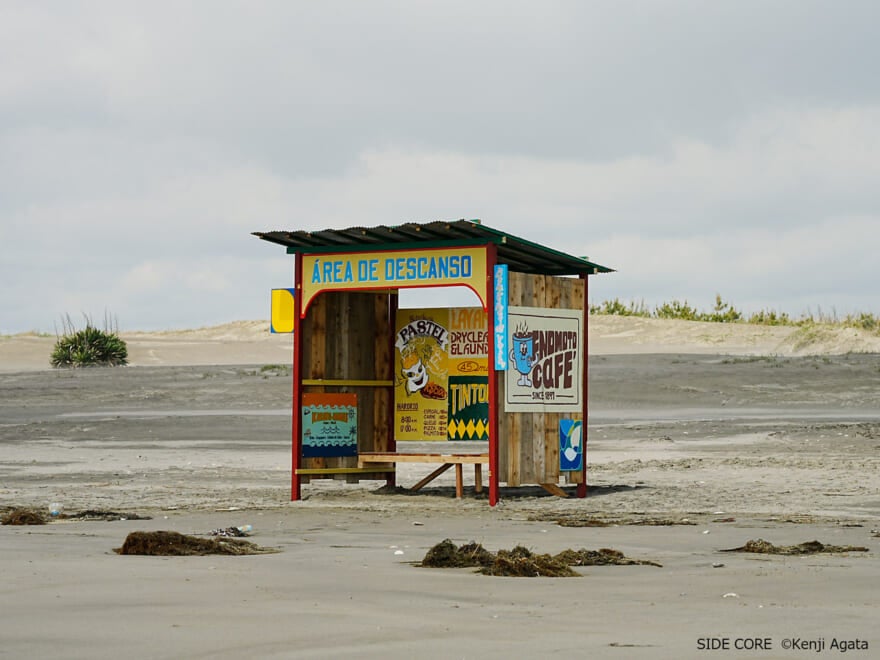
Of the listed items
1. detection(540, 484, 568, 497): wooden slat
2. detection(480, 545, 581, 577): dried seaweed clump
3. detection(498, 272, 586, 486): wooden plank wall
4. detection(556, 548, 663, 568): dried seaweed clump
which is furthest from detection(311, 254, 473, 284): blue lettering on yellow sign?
detection(480, 545, 581, 577): dried seaweed clump

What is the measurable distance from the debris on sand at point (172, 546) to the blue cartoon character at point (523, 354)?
6.74 metres

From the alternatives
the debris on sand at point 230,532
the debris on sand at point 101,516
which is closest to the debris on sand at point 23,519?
the debris on sand at point 101,516

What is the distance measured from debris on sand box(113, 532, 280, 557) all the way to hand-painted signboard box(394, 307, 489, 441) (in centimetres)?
824

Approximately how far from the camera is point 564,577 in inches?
382

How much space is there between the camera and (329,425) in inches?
761

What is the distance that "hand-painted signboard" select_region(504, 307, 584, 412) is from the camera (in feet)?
57.5

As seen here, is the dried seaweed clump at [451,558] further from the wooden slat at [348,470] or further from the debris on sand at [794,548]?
the wooden slat at [348,470]

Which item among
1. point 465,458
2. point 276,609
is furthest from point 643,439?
point 276,609

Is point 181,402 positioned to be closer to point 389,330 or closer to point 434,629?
point 389,330

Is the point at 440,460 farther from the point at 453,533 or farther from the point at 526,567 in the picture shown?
the point at 526,567

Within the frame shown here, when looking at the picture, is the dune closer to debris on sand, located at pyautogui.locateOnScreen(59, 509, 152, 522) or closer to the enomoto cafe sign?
the enomoto cafe sign

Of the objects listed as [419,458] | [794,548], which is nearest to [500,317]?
[419,458]

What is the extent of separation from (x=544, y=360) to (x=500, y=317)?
4.06ft

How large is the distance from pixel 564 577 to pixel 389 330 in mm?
10644
